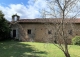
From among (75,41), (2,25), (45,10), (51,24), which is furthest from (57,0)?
(2,25)

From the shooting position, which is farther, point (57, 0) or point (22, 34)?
point (22, 34)

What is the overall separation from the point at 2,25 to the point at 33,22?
640 cm

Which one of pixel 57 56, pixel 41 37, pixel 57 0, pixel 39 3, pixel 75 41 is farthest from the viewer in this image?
pixel 41 37

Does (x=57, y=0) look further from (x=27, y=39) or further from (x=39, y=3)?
(x=27, y=39)

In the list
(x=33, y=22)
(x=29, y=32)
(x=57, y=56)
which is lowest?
(x=57, y=56)

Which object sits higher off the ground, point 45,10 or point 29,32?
point 45,10

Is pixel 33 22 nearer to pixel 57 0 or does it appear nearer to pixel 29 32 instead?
pixel 29 32

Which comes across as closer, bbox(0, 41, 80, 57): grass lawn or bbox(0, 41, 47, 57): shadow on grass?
bbox(0, 41, 47, 57): shadow on grass

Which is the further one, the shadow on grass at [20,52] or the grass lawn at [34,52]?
the grass lawn at [34,52]

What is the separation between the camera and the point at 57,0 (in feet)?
34.3

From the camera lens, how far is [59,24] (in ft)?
34.9

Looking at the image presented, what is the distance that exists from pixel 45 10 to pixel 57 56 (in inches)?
176

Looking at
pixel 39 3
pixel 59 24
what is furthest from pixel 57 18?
pixel 39 3

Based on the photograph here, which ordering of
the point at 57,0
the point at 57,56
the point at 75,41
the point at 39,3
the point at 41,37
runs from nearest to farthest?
the point at 57,0
the point at 39,3
the point at 57,56
the point at 75,41
the point at 41,37
